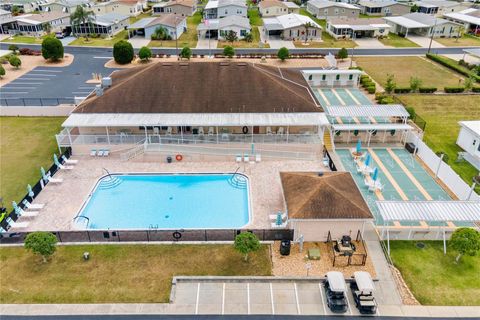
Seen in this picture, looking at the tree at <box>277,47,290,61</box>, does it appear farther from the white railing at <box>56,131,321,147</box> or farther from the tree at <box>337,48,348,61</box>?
the white railing at <box>56,131,321,147</box>

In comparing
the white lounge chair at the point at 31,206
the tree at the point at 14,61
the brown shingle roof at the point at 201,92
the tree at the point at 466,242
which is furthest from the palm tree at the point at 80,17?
the tree at the point at 466,242

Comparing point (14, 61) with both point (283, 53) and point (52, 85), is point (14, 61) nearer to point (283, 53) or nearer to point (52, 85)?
point (52, 85)

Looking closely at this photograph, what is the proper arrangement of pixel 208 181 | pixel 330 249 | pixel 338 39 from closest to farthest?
pixel 330 249
pixel 208 181
pixel 338 39

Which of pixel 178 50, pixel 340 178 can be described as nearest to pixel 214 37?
pixel 178 50

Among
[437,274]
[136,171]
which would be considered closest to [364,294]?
[437,274]

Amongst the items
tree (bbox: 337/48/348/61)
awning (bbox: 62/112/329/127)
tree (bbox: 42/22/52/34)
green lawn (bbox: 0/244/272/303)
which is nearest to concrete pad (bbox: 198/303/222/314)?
green lawn (bbox: 0/244/272/303)

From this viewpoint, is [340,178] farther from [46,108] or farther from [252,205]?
[46,108]
